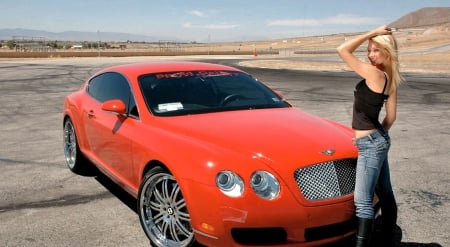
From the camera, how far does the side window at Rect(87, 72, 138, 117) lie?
4691 mm

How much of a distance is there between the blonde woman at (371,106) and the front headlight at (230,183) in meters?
0.86

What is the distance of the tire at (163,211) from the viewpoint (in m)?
3.57

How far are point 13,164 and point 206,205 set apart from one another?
4.19m

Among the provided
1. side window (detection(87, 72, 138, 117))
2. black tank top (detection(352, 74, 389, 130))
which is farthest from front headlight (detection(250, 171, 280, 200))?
side window (detection(87, 72, 138, 117))

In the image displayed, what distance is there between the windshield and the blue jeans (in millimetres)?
1610

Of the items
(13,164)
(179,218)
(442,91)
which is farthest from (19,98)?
(442,91)

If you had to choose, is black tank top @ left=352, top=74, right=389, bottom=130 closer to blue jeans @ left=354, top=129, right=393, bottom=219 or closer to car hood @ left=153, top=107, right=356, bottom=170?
blue jeans @ left=354, top=129, right=393, bottom=219

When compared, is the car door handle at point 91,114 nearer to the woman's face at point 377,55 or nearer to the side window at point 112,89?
the side window at point 112,89

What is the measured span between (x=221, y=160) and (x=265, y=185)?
37 centimetres

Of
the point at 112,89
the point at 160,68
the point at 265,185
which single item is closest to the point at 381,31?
the point at 265,185

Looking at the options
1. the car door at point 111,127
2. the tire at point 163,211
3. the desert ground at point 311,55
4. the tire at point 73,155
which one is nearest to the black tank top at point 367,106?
the desert ground at point 311,55

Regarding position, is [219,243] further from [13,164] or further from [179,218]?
[13,164]

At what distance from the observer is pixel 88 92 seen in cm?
595

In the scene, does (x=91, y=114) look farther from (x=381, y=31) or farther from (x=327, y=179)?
(x=381, y=31)
